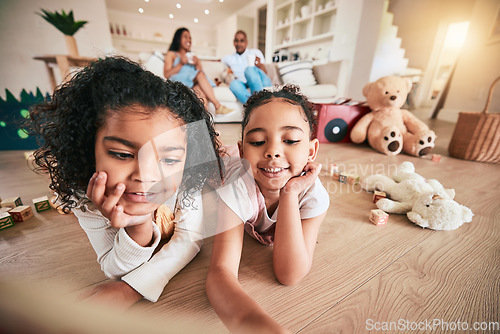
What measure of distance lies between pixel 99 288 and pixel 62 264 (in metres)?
0.21

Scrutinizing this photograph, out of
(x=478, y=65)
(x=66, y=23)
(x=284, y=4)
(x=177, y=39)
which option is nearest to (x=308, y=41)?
(x=284, y=4)

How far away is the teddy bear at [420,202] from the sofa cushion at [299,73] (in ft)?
6.83

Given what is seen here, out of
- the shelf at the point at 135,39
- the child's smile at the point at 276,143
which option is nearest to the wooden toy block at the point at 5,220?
the child's smile at the point at 276,143

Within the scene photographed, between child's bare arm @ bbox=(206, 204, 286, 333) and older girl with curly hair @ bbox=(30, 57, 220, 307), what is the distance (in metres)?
0.11

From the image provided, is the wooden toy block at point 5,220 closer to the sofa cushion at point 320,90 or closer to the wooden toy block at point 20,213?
the wooden toy block at point 20,213

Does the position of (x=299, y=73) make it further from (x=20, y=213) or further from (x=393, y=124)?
(x=20, y=213)

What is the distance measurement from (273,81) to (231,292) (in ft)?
9.50

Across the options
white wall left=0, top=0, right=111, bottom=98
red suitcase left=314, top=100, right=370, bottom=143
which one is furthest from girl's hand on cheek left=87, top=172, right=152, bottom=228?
white wall left=0, top=0, right=111, bottom=98

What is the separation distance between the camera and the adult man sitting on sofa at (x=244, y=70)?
231 centimetres

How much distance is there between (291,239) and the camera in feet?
1.63

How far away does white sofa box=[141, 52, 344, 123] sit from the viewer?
8.18 feet

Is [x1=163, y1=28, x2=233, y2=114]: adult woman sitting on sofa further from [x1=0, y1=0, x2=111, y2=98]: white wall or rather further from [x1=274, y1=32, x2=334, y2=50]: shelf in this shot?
[x1=274, y1=32, x2=334, y2=50]: shelf

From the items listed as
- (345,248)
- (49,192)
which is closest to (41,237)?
(49,192)

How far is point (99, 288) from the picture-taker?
0.47m
